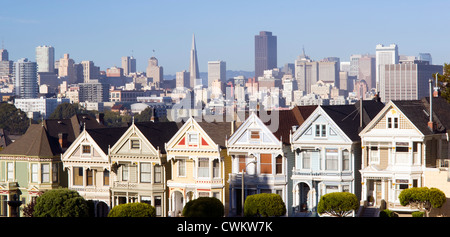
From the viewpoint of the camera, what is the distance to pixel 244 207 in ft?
148

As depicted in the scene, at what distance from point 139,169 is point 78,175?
183 inches

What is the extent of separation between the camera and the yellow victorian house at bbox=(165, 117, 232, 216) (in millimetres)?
49000

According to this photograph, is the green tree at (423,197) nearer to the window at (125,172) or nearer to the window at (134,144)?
the window at (134,144)

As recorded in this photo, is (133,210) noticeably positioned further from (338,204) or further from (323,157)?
Result: (338,204)

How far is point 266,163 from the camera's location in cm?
4778

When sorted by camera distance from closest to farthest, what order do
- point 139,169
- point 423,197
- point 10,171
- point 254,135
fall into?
point 423,197 < point 254,135 < point 139,169 < point 10,171

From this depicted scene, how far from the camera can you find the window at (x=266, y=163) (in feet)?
157

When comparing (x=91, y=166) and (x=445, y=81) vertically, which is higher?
(x=445, y=81)

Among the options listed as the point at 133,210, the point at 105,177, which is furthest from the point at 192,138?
the point at 105,177
